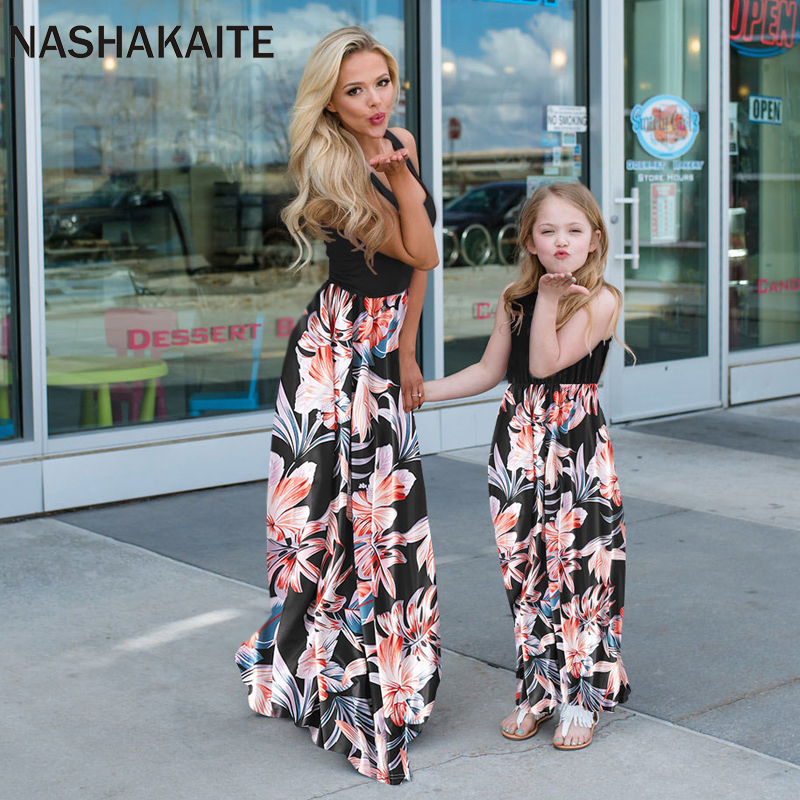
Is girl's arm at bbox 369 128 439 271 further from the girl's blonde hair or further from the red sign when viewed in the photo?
the red sign

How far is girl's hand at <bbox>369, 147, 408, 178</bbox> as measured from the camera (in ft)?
9.84

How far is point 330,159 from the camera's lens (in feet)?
10.3

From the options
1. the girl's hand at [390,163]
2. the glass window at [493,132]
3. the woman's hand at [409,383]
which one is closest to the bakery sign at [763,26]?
the glass window at [493,132]

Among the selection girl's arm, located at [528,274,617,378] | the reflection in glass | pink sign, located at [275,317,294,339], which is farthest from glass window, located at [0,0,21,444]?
the reflection in glass

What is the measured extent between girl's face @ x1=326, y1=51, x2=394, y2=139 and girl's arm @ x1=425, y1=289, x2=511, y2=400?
0.59 m

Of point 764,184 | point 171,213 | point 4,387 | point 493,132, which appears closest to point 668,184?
point 764,184

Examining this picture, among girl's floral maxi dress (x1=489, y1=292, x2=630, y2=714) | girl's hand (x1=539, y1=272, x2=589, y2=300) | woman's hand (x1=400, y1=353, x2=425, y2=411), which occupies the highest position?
girl's hand (x1=539, y1=272, x2=589, y2=300)

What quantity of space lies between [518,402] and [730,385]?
5.69 m

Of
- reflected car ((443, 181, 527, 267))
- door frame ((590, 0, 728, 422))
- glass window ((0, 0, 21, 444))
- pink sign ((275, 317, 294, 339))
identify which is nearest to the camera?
glass window ((0, 0, 21, 444))

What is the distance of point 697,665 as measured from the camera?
3.95 metres

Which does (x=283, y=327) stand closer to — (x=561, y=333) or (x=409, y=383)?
(x=409, y=383)

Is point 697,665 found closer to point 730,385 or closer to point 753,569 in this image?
point 753,569

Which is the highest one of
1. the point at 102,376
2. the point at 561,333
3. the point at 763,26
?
the point at 763,26

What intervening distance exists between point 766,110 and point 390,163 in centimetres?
680
